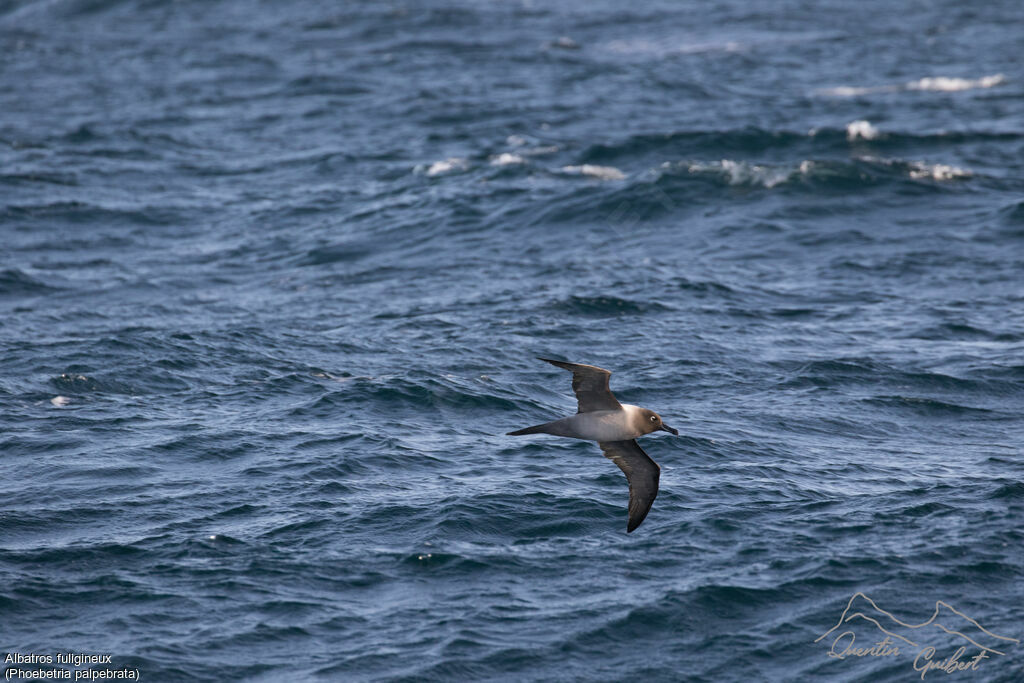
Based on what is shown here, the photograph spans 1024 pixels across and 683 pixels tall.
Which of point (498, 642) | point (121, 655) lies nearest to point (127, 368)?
point (121, 655)

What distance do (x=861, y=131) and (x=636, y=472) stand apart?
805 inches

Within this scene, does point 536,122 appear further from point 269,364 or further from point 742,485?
point 742,485

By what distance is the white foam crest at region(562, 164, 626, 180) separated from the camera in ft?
96.7

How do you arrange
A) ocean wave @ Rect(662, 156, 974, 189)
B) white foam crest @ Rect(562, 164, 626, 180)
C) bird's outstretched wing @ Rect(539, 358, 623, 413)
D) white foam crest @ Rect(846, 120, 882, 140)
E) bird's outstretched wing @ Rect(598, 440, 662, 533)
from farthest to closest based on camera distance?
white foam crest @ Rect(846, 120, 882, 140), white foam crest @ Rect(562, 164, 626, 180), ocean wave @ Rect(662, 156, 974, 189), bird's outstretched wing @ Rect(598, 440, 662, 533), bird's outstretched wing @ Rect(539, 358, 623, 413)

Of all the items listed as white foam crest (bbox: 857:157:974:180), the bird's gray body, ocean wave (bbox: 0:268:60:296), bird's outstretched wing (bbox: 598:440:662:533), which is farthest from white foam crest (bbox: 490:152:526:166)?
the bird's gray body

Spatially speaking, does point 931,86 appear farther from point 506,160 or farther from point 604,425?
point 604,425

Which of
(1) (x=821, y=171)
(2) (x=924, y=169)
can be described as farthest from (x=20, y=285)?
(2) (x=924, y=169)

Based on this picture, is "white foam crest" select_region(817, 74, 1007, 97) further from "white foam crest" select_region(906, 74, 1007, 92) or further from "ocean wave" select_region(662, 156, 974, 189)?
"ocean wave" select_region(662, 156, 974, 189)

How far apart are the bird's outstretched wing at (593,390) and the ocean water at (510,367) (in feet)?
6.68

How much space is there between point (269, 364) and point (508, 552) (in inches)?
267

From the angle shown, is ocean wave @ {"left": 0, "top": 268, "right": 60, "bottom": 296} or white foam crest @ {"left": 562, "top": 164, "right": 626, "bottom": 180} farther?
white foam crest @ {"left": 562, "top": 164, "right": 626, "bottom": 180}

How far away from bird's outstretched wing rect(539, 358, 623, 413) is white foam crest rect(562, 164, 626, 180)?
1657 centimetres

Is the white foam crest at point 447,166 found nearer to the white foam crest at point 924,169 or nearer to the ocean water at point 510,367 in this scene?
the ocean water at point 510,367

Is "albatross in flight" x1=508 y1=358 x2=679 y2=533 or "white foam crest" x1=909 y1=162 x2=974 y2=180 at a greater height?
"albatross in flight" x1=508 y1=358 x2=679 y2=533
